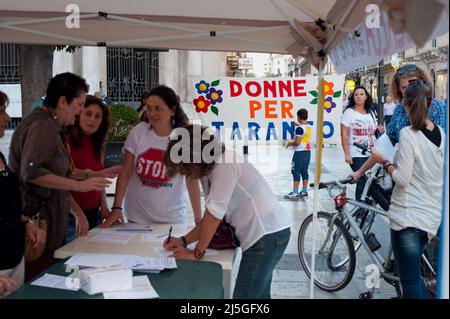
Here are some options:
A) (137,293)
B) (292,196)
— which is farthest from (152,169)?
(292,196)

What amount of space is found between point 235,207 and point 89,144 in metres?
1.69

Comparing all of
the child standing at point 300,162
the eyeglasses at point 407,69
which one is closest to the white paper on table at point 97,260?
the eyeglasses at point 407,69

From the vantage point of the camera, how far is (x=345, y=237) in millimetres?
4781

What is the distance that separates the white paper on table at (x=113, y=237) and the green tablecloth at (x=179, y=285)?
0.57 metres

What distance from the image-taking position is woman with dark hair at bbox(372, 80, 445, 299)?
332cm

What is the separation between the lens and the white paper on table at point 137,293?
7.27 ft

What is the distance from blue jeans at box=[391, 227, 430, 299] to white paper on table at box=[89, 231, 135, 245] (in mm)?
1786

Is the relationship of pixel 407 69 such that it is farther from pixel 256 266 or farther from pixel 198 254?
pixel 198 254

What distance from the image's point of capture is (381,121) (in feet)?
58.1

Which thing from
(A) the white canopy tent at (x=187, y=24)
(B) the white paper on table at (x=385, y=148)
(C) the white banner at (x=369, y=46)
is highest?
(A) the white canopy tent at (x=187, y=24)

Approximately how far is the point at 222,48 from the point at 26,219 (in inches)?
115

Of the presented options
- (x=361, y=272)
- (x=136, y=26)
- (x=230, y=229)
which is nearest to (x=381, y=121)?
(x=361, y=272)

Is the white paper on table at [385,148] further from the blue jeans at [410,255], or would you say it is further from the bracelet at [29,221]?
the bracelet at [29,221]

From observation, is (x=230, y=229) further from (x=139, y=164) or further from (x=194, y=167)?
(x=139, y=164)
